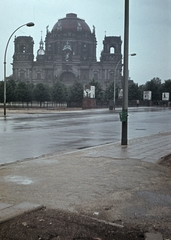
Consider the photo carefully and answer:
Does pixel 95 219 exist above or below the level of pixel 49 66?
below

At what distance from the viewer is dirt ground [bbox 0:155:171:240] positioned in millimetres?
4426

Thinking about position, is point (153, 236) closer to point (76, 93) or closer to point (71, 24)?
point (76, 93)

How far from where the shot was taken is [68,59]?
452 ft

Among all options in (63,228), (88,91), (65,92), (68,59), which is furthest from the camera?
(68,59)

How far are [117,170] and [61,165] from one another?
1426mm

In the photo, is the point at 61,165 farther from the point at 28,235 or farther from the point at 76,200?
the point at 28,235

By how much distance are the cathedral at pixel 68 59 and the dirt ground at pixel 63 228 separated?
129772 millimetres

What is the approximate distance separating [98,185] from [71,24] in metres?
142

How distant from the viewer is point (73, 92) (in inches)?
3531

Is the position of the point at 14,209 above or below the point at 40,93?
below

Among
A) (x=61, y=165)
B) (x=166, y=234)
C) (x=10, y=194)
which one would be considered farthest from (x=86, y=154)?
(x=166, y=234)

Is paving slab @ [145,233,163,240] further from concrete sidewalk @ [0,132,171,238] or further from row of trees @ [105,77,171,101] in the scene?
row of trees @ [105,77,171,101]

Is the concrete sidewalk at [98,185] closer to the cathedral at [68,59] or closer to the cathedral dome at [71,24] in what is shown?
the cathedral at [68,59]

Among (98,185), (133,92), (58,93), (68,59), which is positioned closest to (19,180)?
(98,185)
